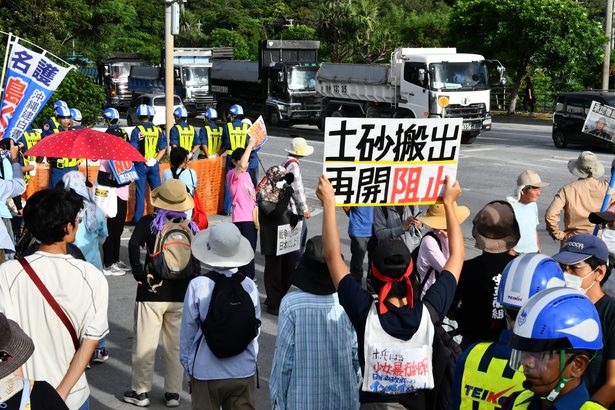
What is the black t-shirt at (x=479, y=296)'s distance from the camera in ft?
16.4

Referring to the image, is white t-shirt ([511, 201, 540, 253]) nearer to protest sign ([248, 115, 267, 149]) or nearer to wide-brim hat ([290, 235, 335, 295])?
wide-brim hat ([290, 235, 335, 295])

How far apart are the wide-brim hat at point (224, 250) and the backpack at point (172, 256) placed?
1133mm

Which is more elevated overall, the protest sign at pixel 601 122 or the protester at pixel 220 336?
the protest sign at pixel 601 122

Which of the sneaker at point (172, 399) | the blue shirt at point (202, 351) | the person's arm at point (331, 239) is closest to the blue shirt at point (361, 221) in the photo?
the sneaker at point (172, 399)

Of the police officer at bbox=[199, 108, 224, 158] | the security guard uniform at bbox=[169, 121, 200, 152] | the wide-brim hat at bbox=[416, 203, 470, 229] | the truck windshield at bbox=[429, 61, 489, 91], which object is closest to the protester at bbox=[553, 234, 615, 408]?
Answer: the wide-brim hat at bbox=[416, 203, 470, 229]

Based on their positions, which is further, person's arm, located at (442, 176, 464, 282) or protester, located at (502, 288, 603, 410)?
person's arm, located at (442, 176, 464, 282)

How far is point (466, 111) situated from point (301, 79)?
26.0ft

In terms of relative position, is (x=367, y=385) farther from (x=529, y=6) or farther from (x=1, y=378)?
(x=529, y=6)

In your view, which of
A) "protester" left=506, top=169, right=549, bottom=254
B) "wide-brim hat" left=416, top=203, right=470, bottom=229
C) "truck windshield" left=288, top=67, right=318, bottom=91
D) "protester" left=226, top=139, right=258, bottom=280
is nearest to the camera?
"wide-brim hat" left=416, top=203, right=470, bottom=229

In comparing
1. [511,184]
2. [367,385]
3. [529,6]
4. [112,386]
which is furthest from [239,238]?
[529,6]

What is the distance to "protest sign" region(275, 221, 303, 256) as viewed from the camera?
9406 millimetres

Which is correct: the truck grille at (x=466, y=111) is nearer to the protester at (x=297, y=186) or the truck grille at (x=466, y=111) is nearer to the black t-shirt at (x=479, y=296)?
the protester at (x=297, y=186)

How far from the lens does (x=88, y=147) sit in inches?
321

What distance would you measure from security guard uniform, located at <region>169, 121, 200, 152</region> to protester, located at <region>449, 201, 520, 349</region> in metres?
10.3
